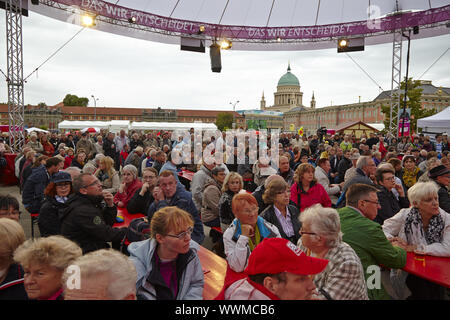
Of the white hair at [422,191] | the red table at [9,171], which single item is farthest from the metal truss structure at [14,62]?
the white hair at [422,191]

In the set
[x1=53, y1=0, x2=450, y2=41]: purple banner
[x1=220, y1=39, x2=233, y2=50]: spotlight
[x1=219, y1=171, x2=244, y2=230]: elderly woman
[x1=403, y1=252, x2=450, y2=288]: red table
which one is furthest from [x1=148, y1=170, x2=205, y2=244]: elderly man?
[x1=220, y1=39, x2=233, y2=50]: spotlight

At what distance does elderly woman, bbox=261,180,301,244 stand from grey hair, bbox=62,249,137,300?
2.09 m

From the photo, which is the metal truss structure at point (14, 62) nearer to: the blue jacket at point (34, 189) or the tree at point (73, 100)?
the blue jacket at point (34, 189)

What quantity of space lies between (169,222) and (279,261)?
901mm

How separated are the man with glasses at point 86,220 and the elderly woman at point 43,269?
3.87ft

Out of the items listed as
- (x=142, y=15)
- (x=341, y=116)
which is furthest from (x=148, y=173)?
(x=341, y=116)

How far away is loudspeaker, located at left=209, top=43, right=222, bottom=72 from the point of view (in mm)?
12242

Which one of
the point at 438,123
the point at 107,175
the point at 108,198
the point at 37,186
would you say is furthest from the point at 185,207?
the point at 438,123

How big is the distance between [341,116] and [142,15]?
86.9m

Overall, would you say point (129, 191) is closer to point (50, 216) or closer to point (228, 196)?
point (50, 216)

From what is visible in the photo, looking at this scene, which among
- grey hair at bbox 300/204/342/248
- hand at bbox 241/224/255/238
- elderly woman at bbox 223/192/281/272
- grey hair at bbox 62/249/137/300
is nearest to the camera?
grey hair at bbox 62/249/137/300

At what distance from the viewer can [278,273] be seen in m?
1.50

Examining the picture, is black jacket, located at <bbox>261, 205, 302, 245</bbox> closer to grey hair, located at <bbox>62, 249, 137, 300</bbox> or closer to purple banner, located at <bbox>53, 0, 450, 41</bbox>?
grey hair, located at <bbox>62, 249, 137, 300</bbox>
